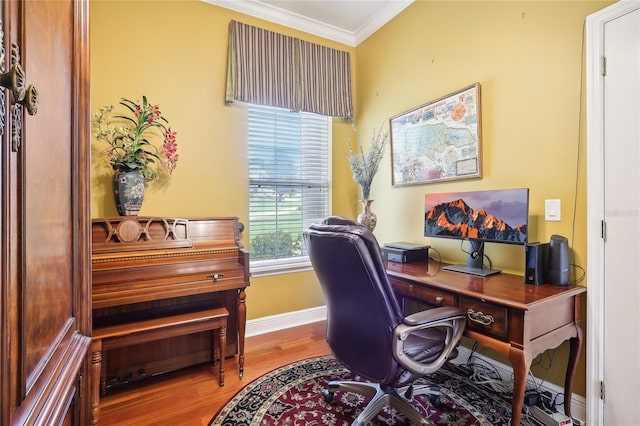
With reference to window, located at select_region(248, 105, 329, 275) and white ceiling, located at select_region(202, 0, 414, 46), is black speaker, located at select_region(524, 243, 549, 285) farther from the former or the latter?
white ceiling, located at select_region(202, 0, 414, 46)

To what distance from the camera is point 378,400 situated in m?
1.59

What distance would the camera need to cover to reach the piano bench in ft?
5.46

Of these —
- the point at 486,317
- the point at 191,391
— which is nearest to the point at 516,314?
the point at 486,317

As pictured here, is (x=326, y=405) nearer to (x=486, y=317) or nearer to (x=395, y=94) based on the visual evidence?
(x=486, y=317)

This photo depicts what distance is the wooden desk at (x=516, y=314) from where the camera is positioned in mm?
1349

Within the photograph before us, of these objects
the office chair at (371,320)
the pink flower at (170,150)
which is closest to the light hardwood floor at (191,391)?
the office chair at (371,320)

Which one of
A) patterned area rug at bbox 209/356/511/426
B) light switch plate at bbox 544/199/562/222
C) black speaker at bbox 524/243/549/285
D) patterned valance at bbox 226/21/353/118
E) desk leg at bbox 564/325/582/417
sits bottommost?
patterned area rug at bbox 209/356/511/426

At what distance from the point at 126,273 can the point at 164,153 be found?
0.97 m

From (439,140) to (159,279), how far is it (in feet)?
7.09

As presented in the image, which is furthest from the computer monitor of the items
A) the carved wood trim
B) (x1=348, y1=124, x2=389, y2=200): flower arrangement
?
the carved wood trim

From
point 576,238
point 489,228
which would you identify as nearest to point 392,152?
point 489,228

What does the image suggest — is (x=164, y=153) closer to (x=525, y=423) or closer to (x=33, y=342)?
(x=33, y=342)

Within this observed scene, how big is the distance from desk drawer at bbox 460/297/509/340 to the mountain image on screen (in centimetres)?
46

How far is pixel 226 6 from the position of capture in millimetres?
2633
